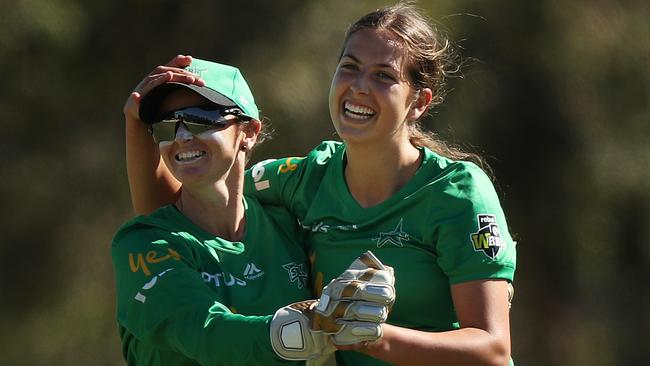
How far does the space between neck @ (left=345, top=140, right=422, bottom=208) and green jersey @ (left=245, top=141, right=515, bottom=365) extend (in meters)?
0.03

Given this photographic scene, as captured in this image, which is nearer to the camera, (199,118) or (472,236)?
(472,236)

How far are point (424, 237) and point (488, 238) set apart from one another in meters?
0.18

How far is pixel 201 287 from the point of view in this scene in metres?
3.19

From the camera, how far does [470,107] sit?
23.3 ft

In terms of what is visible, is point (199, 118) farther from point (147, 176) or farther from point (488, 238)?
point (488, 238)

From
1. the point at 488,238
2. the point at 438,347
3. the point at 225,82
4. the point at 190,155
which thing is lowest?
the point at 438,347

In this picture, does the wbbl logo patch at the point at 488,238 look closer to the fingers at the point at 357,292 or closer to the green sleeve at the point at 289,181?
the fingers at the point at 357,292

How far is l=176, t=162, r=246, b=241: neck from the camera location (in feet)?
11.4

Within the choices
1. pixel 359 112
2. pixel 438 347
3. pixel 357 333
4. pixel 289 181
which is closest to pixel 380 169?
pixel 359 112

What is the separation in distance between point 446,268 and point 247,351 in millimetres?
626

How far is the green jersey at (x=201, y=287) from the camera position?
3066 millimetres

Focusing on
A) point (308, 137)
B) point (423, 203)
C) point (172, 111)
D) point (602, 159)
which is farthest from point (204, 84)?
point (602, 159)

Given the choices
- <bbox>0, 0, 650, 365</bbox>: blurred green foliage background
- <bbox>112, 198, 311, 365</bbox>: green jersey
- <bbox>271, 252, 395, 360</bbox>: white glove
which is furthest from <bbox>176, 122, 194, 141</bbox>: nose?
<bbox>0, 0, 650, 365</bbox>: blurred green foliage background

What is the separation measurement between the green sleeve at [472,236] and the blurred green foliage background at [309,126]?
3.37 metres
